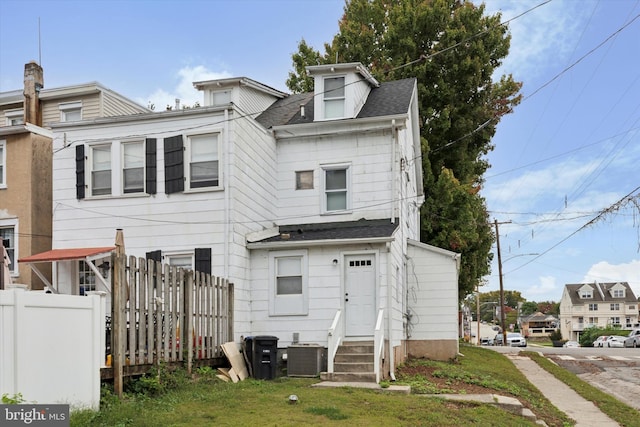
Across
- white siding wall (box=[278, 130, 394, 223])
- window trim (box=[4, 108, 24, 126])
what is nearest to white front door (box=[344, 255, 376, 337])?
white siding wall (box=[278, 130, 394, 223])

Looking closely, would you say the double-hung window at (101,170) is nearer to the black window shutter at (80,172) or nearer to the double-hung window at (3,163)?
the black window shutter at (80,172)

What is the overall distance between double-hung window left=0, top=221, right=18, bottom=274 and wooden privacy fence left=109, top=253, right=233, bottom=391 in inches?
273

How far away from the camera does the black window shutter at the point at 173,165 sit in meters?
16.9

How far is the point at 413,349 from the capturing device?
70.7ft

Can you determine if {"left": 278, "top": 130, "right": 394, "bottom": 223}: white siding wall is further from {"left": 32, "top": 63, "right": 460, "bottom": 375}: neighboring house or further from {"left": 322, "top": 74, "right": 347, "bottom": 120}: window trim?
{"left": 322, "top": 74, "right": 347, "bottom": 120}: window trim

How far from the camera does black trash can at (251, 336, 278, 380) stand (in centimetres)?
1505

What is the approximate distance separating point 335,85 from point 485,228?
15049 mm

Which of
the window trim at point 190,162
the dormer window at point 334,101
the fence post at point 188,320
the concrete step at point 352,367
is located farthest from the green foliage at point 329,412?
the dormer window at point 334,101

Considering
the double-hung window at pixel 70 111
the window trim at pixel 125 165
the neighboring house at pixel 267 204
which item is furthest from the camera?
the double-hung window at pixel 70 111

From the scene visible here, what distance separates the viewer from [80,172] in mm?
17547

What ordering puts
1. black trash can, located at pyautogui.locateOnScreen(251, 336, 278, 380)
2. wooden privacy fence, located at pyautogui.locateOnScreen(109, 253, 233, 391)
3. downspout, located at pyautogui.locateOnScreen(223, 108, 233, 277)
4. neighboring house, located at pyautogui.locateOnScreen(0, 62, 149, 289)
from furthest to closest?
neighboring house, located at pyautogui.locateOnScreen(0, 62, 149, 289) → downspout, located at pyautogui.locateOnScreen(223, 108, 233, 277) → black trash can, located at pyautogui.locateOnScreen(251, 336, 278, 380) → wooden privacy fence, located at pyautogui.locateOnScreen(109, 253, 233, 391)

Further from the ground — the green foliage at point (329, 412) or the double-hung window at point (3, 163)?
the double-hung window at point (3, 163)

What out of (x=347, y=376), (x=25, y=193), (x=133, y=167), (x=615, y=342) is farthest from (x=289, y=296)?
(x=615, y=342)

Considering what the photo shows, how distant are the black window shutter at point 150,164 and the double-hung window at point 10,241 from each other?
4.70 m
